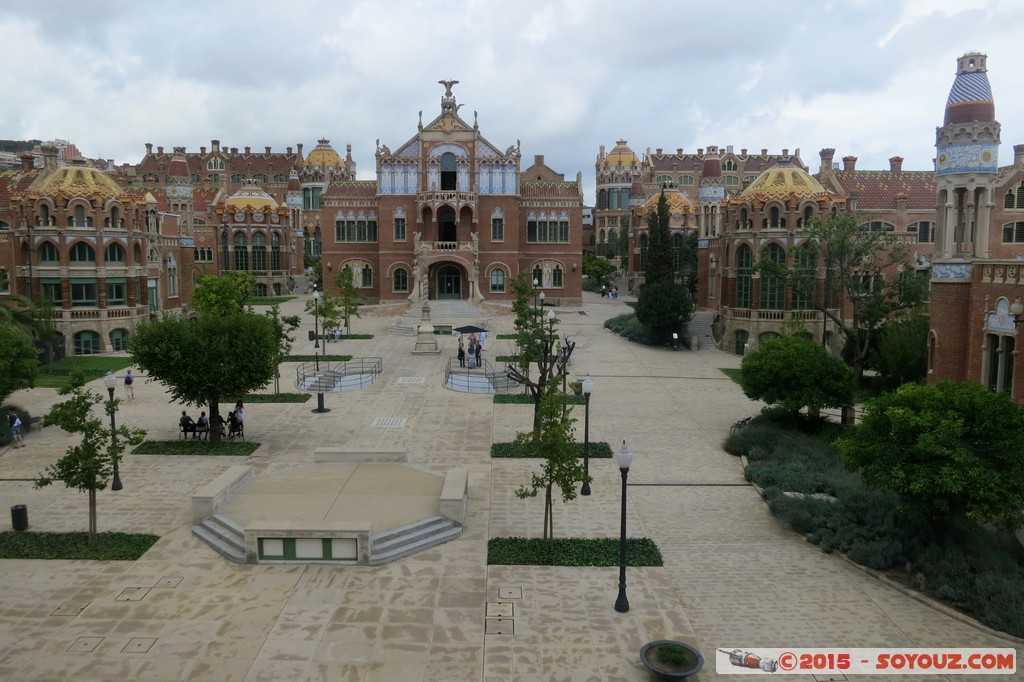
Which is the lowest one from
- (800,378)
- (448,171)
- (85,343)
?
(85,343)

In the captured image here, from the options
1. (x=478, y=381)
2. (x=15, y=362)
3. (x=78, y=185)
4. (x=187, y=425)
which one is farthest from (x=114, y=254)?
(x=478, y=381)

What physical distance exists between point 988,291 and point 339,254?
52.6 metres

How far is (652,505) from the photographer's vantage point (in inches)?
791

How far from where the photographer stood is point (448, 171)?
64.3 m

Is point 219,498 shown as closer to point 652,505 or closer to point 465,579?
point 465,579

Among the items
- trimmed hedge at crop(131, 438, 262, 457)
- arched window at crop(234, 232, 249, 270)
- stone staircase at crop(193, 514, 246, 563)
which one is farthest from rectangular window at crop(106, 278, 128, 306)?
Result: stone staircase at crop(193, 514, 246, 563)

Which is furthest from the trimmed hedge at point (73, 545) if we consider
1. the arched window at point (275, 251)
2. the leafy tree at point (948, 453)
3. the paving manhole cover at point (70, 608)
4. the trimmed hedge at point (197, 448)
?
the arched window at point (275, 251)

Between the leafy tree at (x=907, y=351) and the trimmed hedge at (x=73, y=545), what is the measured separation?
2830 centimetres

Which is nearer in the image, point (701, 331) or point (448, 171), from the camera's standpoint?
point (701, 331)

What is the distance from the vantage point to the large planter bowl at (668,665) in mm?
11797

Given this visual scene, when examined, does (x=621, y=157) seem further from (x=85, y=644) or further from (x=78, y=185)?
(x=85, y=644)

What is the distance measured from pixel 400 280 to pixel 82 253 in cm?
2573

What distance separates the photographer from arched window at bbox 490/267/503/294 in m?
65.4

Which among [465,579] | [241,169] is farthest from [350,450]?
[241,169]
